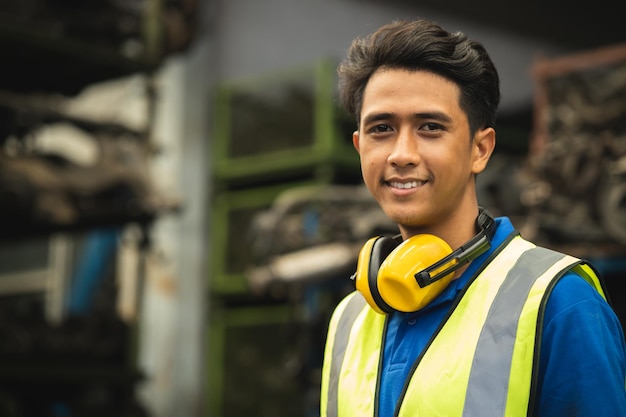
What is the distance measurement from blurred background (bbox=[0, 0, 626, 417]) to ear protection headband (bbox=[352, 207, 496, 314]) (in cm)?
351

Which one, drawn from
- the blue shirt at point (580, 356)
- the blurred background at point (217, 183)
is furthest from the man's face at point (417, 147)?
the blurred background at point (217, 183)

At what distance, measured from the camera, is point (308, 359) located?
21.8ft

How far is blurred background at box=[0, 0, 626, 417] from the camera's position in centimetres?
625

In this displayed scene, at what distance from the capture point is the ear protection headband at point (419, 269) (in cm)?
186

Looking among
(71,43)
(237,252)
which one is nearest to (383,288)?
(71,43)

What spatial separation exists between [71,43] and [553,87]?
333 cm

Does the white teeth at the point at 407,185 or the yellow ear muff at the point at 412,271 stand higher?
the white teeth at the point at 407,185

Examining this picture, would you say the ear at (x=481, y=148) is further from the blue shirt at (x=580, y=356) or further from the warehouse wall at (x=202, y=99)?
the warehouse wall at (x=202, y=99)

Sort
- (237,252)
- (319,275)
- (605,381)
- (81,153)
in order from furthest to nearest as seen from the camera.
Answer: (81,153)
(237,252)
(319,275)
(605,381)

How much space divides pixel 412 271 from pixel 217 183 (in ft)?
28.1

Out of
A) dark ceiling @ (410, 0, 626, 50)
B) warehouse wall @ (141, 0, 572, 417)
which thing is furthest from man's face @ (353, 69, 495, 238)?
dark ceiling @ (410, 0, 626, 50)

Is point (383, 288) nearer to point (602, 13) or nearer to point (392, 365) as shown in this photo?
point (392, 365)

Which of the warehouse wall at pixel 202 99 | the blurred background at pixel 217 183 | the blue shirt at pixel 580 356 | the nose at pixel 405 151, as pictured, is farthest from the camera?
the warehouse wall at pixel 202 99

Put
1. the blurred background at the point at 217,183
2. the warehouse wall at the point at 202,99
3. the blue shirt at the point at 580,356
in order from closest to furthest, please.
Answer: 1. the blue shirt at the point at 580,356
2. the blurred background at the point at 217,183
3. the warehouse wall at the point at 202,99
